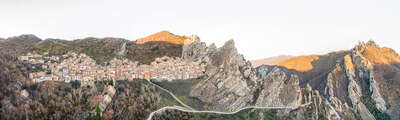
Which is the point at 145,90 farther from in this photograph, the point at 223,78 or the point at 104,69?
the point at 223,78

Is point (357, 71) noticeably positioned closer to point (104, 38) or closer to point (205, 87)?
point (205, 87)

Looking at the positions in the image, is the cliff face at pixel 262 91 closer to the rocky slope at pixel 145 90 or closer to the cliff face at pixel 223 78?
the cliff face at pixel 223 78

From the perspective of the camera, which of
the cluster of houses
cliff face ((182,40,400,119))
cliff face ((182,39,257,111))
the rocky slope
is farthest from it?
cliff face ((182,40,400,119))

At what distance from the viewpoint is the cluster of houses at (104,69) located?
5266cm

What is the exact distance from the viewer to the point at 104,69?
2351 inches

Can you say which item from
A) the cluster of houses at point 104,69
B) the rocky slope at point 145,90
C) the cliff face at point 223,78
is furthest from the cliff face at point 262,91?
the cluster of houses at point 104,69

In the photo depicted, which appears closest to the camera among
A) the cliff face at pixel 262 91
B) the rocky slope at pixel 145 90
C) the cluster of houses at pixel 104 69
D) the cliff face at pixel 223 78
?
the rocky slope at pixel 145 90

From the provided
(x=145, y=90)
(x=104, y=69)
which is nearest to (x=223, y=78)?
(x=145, y=90)

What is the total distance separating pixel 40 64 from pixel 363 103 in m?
162

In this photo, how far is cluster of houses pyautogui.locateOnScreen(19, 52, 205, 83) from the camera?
5266 cm

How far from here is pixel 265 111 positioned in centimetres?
7044

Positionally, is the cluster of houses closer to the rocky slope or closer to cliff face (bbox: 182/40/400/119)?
the rocky slope

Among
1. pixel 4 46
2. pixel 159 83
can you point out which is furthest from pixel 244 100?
pixel 4 46

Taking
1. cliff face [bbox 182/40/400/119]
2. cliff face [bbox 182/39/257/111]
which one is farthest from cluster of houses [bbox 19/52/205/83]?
cliff face [bbox 182/40/400/119]
